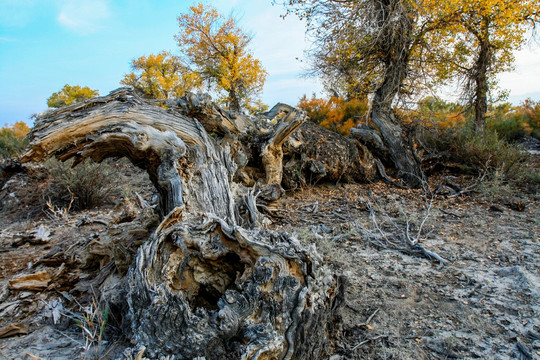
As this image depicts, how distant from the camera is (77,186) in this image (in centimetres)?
615

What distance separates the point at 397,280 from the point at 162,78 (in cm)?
1768

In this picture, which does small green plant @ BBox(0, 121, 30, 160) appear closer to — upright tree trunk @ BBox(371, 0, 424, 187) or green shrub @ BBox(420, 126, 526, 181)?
upright tree trunk @ BBox(371, 0, 424, 187)

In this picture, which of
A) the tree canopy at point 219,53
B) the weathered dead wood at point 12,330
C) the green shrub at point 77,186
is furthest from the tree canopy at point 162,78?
the weathered dead wood at point 12,330

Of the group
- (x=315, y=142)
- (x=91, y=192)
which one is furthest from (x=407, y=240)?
(x=91, y=192)

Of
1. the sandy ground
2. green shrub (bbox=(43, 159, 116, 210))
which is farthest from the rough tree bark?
green shrub (bbox=(43, 159, 116, 210))

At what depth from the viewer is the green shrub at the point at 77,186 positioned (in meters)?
6.17

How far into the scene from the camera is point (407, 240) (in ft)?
13.2

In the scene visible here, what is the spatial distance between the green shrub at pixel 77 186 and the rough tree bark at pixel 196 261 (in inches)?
119

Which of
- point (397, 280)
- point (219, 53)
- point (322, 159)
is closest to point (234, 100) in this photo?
point (219, 53)

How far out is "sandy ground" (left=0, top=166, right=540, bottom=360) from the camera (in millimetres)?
2285

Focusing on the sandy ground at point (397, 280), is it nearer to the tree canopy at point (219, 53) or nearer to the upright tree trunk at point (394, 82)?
the upright tree trunk at point (394, 82)

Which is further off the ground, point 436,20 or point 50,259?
point 436,20

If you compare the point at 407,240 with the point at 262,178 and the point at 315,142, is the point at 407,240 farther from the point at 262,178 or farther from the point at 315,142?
the point at 315,142

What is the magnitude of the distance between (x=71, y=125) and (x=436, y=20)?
8.34 m
